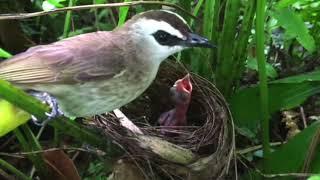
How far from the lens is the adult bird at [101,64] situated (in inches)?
82.4

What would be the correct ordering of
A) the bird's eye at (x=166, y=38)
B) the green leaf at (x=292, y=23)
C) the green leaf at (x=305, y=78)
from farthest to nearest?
the green leaf at (x=305, y=78)
the green leaf at (x=292, y=23)
the bird's eye at (x=166, y=38)

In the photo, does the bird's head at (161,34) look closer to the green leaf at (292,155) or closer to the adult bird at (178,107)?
the adult bird at (178,107)

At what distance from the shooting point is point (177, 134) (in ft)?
8.25

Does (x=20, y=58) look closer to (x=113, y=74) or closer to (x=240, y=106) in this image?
(x=113, y=74)

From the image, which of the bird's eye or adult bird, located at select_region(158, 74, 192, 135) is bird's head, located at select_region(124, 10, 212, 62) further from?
adult bird, located at select_region(158, 74, 192, 135)

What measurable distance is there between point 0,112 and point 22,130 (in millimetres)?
571

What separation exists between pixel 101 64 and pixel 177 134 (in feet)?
1.65

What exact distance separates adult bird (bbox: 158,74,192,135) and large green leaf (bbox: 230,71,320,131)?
0.20 metres

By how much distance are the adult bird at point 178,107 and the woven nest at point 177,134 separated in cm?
3

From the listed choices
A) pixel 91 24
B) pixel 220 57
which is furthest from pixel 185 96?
pixel 91 24

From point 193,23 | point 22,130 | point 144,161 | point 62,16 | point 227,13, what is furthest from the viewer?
point 62,16

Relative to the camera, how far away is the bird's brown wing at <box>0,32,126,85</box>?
2078 mm

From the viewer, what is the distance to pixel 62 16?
3221mm

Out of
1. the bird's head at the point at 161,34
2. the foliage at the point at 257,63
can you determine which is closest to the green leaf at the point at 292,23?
the foliage at the point at 257,63
